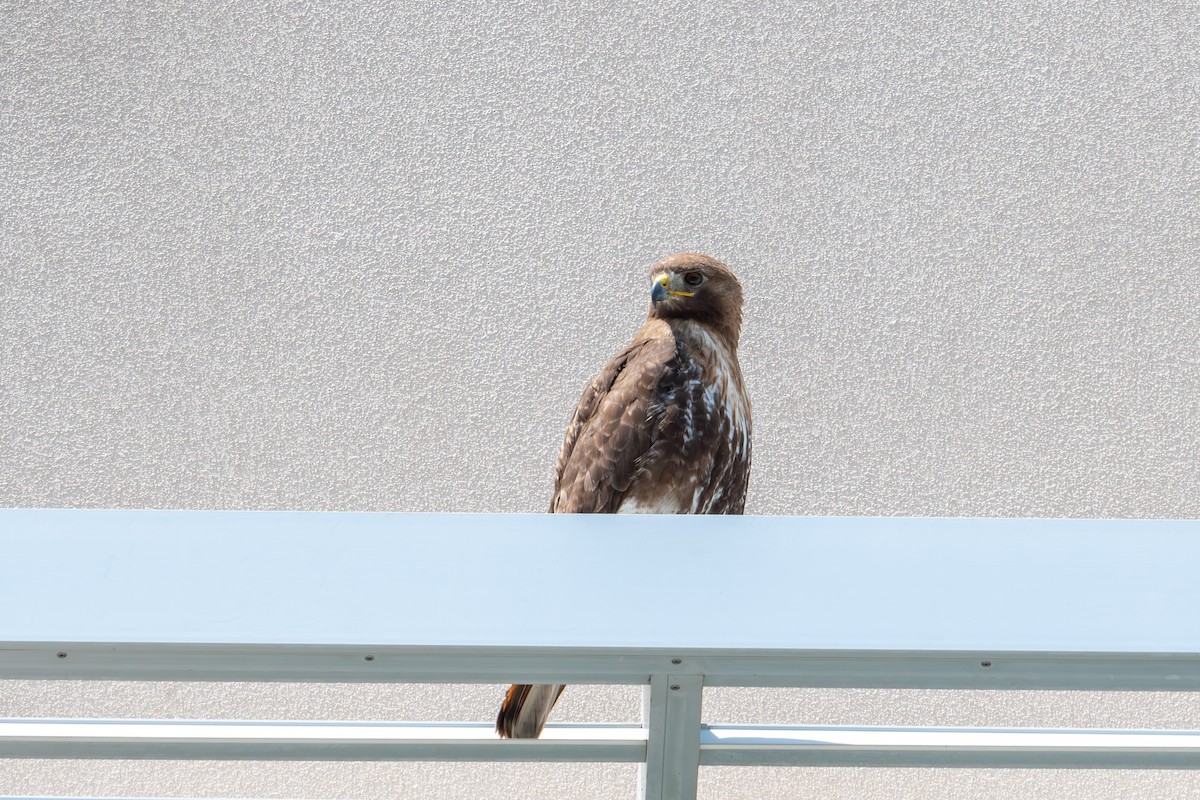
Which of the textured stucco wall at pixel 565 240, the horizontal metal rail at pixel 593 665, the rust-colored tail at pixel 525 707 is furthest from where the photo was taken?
the textured stucco wall at pixel 565 240

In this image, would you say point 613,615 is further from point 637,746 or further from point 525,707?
point 525,707

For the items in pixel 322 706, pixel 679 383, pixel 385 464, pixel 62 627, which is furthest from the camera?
pixel 385 464

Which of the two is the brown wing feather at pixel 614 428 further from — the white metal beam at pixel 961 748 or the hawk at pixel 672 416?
the white metal beam at pixel 961 748

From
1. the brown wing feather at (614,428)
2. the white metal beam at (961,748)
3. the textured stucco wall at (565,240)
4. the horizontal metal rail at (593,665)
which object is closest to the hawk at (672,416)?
the brown wing feather at (614,428)

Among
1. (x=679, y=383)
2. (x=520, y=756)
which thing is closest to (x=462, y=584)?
(x=520, y=756)

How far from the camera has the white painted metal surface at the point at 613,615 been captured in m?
0.39

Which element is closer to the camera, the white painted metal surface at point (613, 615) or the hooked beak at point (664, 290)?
the white painted metal surface at point (613, 615)

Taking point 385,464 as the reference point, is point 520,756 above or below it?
below

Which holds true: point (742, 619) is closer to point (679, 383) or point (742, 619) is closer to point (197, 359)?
point (679, 383)

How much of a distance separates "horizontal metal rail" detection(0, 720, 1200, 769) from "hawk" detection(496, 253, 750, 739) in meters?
0.61

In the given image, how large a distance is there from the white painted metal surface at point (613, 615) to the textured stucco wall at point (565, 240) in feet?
5.62

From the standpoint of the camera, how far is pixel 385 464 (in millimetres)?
2213

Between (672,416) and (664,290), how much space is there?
6.3 inches

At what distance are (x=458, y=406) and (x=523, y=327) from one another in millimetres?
213
